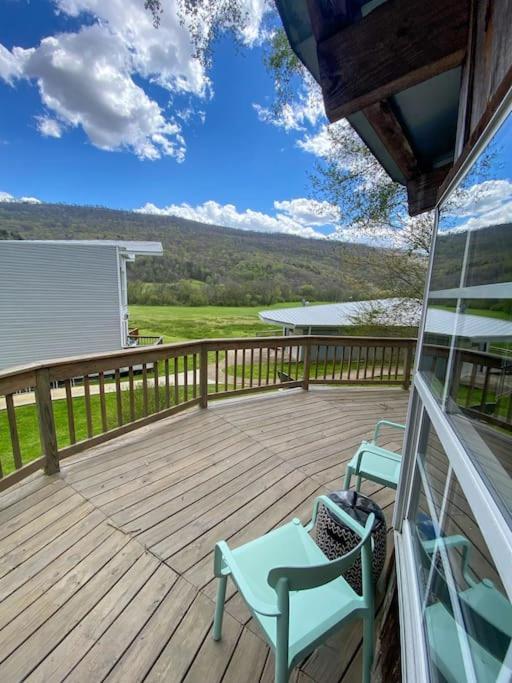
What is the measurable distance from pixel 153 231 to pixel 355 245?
32152 mm

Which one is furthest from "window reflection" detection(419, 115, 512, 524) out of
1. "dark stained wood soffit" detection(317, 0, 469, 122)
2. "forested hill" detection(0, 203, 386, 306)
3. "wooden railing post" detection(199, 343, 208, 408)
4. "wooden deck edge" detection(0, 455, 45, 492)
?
"forested hill" detection(0, 203, 386, 306)

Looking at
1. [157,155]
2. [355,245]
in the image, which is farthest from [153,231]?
[355,245]

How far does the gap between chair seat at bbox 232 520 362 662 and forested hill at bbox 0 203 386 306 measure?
21.4 m

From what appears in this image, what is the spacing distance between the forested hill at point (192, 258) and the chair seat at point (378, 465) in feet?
66.7

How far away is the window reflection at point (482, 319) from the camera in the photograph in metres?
0.68

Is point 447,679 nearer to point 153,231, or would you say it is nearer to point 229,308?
point 229,308

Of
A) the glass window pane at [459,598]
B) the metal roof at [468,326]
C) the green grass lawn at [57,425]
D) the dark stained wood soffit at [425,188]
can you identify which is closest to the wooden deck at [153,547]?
the glass window pane at [459,598]

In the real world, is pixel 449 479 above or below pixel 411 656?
above

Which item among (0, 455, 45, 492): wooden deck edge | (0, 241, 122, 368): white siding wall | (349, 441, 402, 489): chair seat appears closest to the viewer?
(349, 441, 402, 489): chair seat

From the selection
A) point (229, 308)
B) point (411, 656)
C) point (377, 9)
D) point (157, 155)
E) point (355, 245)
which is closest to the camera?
point (411, 656)

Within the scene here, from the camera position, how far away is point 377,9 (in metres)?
1.18

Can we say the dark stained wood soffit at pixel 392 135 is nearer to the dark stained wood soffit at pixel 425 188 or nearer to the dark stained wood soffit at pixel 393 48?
the dark stained wood soffit at pixel 425 188

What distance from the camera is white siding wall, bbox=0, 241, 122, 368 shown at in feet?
36.7

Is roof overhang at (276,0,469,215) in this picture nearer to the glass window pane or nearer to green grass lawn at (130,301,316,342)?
the glass window pane
